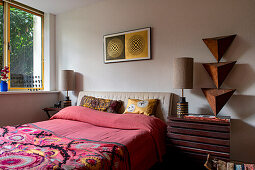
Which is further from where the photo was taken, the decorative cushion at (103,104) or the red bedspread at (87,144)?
the decorative cushion at (103,104)

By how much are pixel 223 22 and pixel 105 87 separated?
6.89 feet

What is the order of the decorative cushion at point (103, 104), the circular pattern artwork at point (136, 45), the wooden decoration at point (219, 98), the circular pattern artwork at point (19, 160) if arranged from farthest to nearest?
1. the circular pattern artwork at point (136, 45)
2. the decorative cushion at point (103, 104)
3. the wooden decoration at point (219, 98)
4. the circular pattern artwork at point (19, 160)

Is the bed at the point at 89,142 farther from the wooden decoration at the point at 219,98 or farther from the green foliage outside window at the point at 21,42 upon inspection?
the green foliage outside window at the point at 21,42

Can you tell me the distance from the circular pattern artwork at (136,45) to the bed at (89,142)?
0.71 m

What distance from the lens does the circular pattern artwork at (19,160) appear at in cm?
111

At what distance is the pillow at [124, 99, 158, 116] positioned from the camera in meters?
2.44

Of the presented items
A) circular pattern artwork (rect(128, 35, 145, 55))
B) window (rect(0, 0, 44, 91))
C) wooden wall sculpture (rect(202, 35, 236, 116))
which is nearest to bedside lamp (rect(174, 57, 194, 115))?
wooden wall sculpture (rect(202, 35, 236, 116))

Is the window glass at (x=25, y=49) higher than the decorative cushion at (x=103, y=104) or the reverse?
higher

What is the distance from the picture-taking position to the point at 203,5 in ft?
7.97

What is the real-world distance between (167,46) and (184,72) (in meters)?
0.60

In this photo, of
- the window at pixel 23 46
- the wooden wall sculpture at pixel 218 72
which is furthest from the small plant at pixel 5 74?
the wooden wall sculpture at pixel 218 72

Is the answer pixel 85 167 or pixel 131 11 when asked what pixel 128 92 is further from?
pixel 85 167

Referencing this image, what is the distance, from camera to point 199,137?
1.94 meters

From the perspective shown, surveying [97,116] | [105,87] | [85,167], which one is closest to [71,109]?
[97,116]
